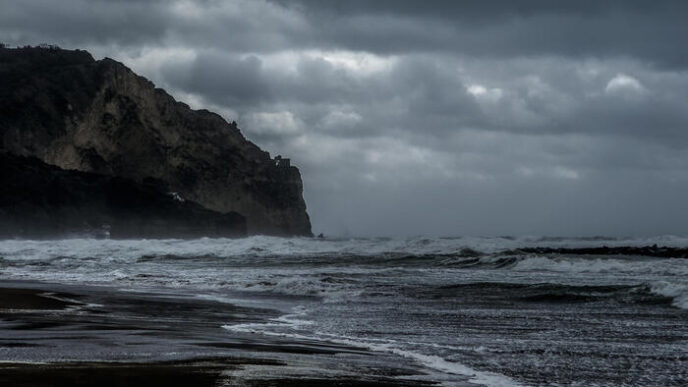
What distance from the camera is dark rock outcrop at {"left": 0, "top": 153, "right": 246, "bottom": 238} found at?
59062 mm

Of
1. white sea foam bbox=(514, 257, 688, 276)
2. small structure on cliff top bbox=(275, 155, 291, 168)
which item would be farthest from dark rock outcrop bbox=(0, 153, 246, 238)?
white sea foam bbox=(514, 257, 688, 276)

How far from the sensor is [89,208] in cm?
6359

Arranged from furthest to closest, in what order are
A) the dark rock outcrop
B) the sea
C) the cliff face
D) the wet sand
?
the cliff face → the dark rock outcrop → the sea → the wet sand

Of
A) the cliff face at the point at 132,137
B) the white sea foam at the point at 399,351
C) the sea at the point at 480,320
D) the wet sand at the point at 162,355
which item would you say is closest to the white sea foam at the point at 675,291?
the sea at the point at 480,320

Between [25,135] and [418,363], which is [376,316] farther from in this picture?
[25,135]

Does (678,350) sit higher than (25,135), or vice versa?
(25,135)

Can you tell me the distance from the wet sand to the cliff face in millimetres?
55582

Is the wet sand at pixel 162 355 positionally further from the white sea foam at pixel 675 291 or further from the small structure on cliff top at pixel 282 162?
the small structure on cliff top at pixel 282 162

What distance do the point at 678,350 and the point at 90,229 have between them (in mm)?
58810

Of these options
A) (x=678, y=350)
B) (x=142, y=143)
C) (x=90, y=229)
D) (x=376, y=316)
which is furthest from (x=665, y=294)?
(x=142, y=143)

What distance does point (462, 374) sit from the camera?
21.0 ft

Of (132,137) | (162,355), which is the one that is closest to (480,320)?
(162,355)

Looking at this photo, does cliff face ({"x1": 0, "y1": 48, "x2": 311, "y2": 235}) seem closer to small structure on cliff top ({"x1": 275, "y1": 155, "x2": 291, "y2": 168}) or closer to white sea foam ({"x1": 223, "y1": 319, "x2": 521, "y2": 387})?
small structure on cliff top ({"x1": 275, "y1": 155, "x2": 291, "y2": 168})

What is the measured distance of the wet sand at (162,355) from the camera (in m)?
5.45
